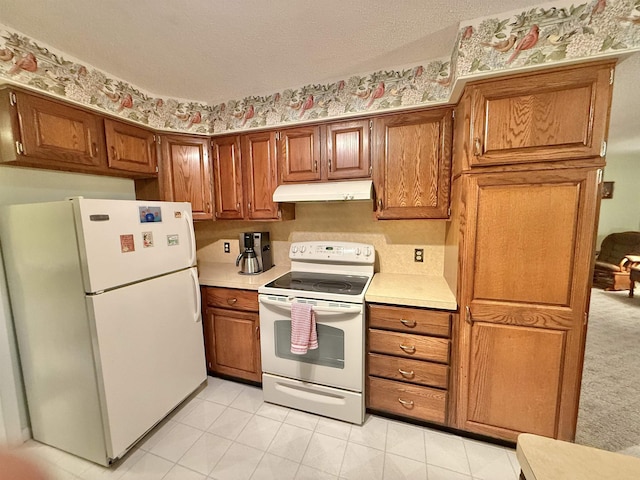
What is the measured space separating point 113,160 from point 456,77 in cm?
232

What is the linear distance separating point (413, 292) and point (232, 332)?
1.46 m

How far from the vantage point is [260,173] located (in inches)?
90.6

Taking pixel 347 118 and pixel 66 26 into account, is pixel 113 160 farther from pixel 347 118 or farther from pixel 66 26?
pixel 347 118

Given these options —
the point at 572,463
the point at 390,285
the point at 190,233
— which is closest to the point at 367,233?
the point at 390,285

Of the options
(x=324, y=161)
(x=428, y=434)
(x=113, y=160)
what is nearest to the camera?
(x=428, y=434)

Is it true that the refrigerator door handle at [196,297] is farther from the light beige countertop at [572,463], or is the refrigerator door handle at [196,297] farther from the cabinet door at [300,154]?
the light beige countertop at [572,463]

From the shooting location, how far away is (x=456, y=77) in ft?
4.87

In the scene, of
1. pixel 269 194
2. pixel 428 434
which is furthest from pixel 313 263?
pixel 428 434

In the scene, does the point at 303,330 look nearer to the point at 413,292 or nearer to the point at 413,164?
the point at 413,292

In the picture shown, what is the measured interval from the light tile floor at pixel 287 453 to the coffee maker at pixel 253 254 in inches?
43.8

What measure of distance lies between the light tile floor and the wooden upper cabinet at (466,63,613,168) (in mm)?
1712

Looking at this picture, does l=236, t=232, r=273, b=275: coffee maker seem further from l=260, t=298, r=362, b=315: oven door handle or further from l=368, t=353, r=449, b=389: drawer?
l=368, t=353, r=449, b=389: drawer

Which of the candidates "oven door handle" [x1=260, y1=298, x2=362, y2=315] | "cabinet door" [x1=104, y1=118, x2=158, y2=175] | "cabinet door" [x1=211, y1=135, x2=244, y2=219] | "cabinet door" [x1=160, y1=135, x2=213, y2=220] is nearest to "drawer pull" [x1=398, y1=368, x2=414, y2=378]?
"oven door handle" [x1=260, y1=298, x2=362, y2=315]

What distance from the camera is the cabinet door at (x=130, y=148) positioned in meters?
1.94
